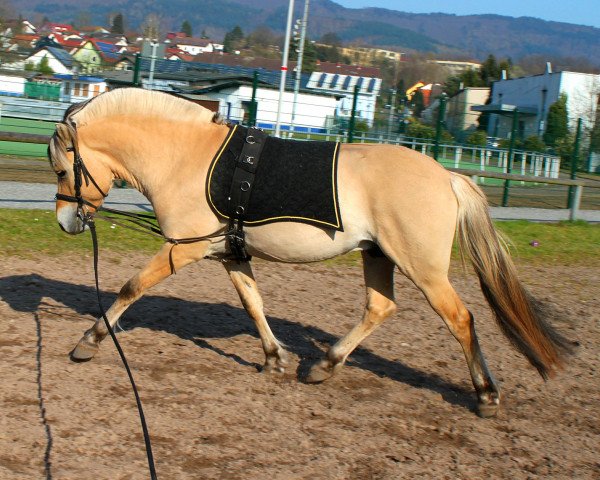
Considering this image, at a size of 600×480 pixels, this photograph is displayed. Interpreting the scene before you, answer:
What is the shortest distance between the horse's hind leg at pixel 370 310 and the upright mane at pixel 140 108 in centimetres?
154

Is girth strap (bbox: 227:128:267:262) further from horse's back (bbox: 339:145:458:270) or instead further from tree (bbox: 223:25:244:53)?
tree (bbox: 223:25:244:53)

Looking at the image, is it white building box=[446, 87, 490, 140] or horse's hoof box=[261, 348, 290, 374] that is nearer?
horse's hoof box=[261, 348, 290, 374]

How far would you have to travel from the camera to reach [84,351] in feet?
18.0

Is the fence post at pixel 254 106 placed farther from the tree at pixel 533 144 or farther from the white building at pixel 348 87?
the tree at pixel 533 144

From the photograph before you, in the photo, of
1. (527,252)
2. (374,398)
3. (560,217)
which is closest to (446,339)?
(374,398)

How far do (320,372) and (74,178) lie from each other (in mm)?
2150

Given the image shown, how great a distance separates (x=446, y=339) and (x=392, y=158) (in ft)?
7.21

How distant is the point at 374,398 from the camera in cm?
540

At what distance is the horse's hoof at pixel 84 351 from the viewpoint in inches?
216

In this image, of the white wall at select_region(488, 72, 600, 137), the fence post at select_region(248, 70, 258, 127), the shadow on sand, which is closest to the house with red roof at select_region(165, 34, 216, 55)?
the white wall at select_region(488, 72, 600, 137)

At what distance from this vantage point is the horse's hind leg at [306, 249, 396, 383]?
5594 mm

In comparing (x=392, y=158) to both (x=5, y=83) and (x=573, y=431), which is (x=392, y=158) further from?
(x=5, y=83)

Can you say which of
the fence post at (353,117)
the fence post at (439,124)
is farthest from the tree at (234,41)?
the fence post at (353,117)

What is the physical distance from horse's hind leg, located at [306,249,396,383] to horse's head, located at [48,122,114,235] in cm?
192
